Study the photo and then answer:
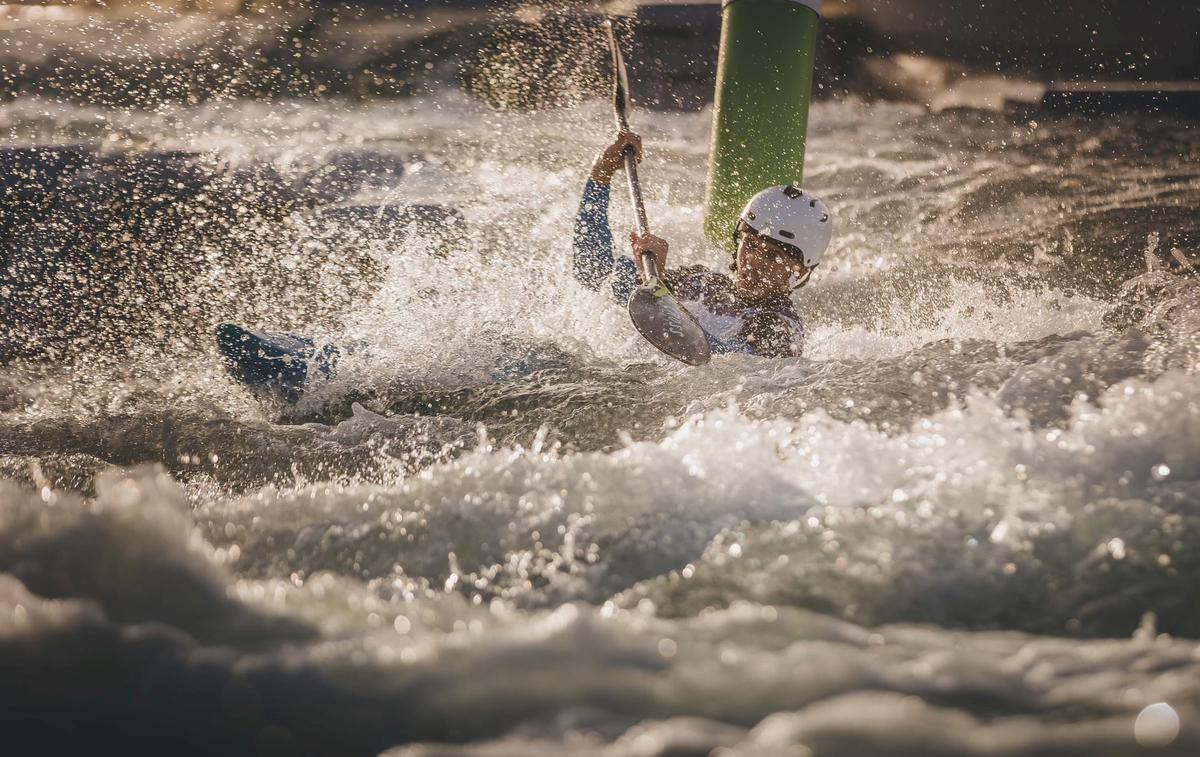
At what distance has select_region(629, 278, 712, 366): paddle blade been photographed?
3373mm

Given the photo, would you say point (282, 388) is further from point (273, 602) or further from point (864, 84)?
point (864, 84)

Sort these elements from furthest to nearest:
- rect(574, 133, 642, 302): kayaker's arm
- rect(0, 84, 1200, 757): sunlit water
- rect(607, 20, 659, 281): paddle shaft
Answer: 1. rect(574, 133, 642, 302): kayaker's arm
2. rect(607, 20, 659, 281): paddle shaft
3. rect(0, 84, 1200, 757): sunlit water

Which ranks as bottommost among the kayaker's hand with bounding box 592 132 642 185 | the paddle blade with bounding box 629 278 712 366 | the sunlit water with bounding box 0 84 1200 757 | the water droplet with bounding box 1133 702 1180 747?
the water droplet with bounding box 1133 702 1180 747

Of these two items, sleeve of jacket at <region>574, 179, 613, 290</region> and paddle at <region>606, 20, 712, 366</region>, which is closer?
paddle at <region>606, 20, 712, 366</region>

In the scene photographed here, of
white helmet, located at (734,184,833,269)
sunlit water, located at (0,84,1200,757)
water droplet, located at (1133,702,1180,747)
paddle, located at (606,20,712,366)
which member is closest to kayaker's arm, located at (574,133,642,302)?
sunlit water, located at (0,84,1200,757)

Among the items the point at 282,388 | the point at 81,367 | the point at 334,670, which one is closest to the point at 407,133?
the point at 81,367

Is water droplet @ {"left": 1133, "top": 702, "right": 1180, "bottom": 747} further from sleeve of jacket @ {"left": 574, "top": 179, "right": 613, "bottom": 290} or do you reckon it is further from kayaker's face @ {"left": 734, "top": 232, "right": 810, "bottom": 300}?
sleeve of jacket @ {"left": 574, "top": 179, "right": 613, "bottom": 290}

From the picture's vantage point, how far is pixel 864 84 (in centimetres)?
783

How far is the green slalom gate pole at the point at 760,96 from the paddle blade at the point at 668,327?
4.41ft

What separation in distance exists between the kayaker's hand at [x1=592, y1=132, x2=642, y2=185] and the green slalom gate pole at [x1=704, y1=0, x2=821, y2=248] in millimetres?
566

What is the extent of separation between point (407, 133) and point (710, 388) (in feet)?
16.6

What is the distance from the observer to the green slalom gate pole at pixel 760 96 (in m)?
4.45

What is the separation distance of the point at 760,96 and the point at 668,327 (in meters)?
1.77

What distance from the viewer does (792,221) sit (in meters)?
3.84
